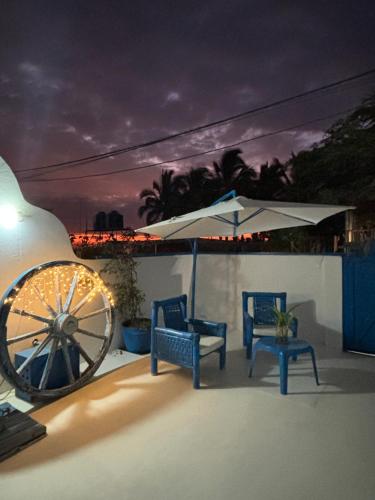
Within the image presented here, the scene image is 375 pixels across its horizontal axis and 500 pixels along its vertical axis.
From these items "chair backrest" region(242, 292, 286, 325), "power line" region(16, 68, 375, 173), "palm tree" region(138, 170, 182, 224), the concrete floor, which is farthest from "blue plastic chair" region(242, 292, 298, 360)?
"palm tree" region(138, 170, 182, 224)

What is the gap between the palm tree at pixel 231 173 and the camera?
47.6ft

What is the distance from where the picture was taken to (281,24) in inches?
244

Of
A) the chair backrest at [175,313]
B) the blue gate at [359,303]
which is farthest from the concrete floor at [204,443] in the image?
the blue gate at [359,303]

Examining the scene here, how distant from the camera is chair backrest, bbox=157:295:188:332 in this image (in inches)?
168

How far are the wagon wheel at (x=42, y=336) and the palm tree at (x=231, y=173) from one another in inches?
455

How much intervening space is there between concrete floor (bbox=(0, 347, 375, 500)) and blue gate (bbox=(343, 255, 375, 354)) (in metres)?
0.90

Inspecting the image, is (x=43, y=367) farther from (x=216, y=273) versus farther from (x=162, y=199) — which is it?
(x=162, y=199)

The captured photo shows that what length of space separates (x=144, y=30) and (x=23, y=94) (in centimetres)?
300

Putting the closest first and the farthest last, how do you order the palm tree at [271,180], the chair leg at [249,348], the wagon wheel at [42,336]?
the wagon wheel at [42,336] → the chair leg at [249,348] → the palm tree at [271,180]

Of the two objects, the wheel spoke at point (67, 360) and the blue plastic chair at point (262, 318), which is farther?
the blue plastic chair at point (262, 318)

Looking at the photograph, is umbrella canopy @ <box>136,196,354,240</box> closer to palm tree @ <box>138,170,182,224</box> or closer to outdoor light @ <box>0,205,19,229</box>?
outdoor light @ <box>0,205,19,229</box>

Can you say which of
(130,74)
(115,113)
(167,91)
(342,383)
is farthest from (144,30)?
(342,383)

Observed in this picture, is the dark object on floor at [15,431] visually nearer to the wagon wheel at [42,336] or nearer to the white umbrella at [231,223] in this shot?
the wagon wheel at [42,336]

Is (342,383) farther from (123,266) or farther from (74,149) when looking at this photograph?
(74,149)
